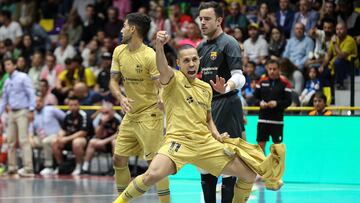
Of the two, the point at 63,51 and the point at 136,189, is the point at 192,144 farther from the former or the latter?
the point at 63,51

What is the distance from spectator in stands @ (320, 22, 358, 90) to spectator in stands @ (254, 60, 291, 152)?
1.66m

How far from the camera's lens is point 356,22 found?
1884 cm

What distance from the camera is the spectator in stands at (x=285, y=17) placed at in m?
20.0

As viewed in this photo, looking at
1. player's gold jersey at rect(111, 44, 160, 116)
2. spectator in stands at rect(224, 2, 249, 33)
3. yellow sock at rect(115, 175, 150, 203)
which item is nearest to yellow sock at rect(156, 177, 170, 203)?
player's gold jersey at rect(111, 44, 160, 116)

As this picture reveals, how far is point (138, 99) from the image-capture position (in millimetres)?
10844

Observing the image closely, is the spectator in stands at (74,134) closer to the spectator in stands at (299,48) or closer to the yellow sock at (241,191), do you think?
the spectator in stands at (299,48)

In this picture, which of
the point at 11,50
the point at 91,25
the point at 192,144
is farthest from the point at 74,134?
the point at 192,144

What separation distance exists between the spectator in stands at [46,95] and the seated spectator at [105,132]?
7.21 feet

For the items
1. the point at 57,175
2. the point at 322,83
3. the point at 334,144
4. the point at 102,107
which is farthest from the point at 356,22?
the point at 57,175

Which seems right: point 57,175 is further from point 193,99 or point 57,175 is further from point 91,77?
point 193,99

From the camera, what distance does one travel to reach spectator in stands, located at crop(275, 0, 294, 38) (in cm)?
2003

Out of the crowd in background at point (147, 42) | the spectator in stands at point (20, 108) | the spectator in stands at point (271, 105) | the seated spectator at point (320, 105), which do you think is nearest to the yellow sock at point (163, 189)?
the spectator in stands at point (271, 105)

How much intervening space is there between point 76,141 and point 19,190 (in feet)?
14.7

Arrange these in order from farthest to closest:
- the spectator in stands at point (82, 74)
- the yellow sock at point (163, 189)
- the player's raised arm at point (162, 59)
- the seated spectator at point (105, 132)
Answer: the spectator in stands at point (82, 74)
the seated spectator at point (105, 132)
the yellow sock at point (163, 189)
the player's raised arm at point (162, 59)
